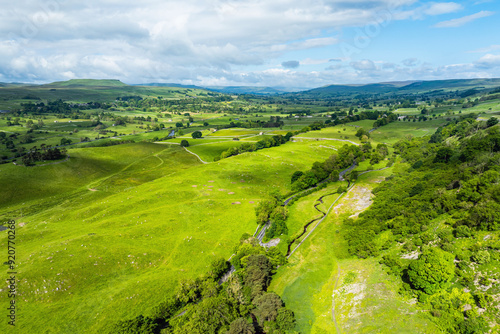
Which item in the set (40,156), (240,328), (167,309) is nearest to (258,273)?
(240,328)

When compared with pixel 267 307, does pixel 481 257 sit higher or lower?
higher

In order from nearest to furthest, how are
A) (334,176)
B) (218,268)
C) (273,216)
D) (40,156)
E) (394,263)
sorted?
1. (394,263)
2. (218,268)
3. (273,216)
4. (334,176)
5. (40,156)

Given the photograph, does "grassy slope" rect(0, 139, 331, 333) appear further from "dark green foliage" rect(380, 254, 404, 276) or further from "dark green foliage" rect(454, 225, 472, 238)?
"dark green foliage" rect(454, 225, 472, 238)

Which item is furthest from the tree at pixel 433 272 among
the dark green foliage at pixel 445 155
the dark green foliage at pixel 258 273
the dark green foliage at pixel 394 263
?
the dark green foliage at pixel 445 155

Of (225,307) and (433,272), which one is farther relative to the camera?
(225,307)

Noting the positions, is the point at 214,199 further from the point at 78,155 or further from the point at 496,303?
the point at 78,155

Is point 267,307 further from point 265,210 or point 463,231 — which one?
point 265,210

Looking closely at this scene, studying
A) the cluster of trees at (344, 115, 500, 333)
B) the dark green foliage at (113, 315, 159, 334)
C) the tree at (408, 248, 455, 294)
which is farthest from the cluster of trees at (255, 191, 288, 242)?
the dark green foliage at (113, 315, 159, 334)

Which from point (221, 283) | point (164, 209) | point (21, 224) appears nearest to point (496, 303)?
point (221, 283)
